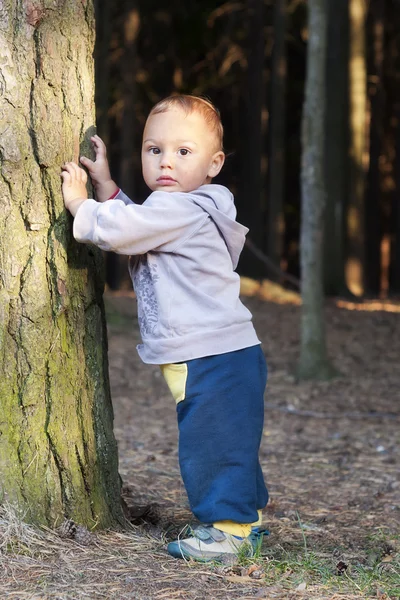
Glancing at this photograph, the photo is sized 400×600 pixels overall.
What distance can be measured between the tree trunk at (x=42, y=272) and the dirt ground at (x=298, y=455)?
50 cm

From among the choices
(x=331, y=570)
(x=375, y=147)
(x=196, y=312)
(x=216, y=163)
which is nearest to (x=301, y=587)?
(x=331, y=570)

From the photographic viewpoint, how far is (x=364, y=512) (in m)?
3.97

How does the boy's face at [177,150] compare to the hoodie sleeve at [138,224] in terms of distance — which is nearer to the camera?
the hoodie sleeve at [138,224]

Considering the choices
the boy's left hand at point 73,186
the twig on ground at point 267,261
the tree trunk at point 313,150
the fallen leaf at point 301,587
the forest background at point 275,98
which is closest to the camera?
the fallen leaf at point 301,587

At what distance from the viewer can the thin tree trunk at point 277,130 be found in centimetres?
1531

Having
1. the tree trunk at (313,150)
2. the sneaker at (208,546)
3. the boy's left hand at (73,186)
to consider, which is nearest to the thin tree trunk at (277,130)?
the tree trunk at (313,150)

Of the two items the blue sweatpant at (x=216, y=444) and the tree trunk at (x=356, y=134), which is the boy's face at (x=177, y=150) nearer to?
the blue sweatpant at (x=216, y=444)

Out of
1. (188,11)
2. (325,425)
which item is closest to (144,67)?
(188,11)

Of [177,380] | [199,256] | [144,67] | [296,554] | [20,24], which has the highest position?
[144,67]

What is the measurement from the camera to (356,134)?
14352 millimetres

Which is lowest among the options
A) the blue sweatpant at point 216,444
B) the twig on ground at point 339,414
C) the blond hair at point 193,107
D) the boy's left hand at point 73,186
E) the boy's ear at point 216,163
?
the twig on ground at point 339,414

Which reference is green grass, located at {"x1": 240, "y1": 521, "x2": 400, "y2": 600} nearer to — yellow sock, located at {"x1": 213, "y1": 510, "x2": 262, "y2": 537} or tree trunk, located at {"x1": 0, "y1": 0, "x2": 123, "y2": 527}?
yellow sock, located at {"x1": 213, "y1": 510, "x2": 262, "y2": 537}

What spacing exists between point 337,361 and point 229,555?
612 centimetres

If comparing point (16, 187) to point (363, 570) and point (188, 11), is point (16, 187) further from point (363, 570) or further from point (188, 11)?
point (188, 11)
